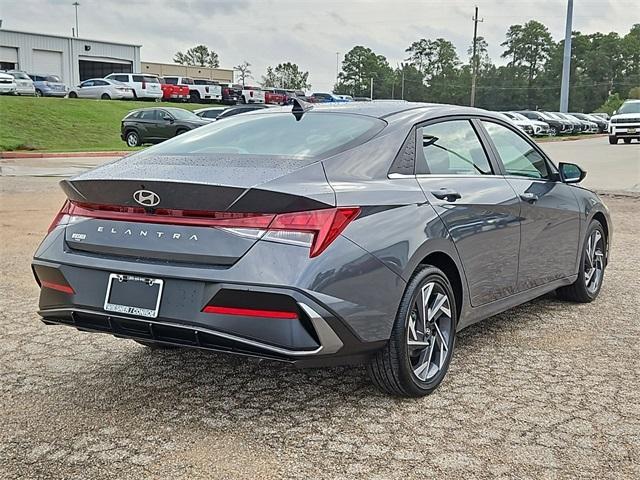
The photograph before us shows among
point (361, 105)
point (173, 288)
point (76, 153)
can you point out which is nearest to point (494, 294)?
point (361, 105)

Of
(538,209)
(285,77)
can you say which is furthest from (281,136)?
(285,77)

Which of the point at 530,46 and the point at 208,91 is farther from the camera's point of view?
the point at 530,46

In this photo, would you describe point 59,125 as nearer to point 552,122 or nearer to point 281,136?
point 281,136

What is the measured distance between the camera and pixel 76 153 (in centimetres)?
2291

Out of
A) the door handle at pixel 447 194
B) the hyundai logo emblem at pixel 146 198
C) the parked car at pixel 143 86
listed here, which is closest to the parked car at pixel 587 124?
the parked car at pixel 143 86

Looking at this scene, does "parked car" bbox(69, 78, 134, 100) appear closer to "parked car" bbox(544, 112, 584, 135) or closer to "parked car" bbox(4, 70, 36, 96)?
"parked car" bbox(4, 70, 36, 96)

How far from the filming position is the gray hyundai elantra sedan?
3.21 metres

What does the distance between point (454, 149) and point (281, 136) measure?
1095 millimetres

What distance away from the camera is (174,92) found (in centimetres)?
4503

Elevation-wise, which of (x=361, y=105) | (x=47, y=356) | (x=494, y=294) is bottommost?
(x=47, y=356)

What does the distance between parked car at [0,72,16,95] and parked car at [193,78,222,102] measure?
1219 cm

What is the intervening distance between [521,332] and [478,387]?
3.94 feet

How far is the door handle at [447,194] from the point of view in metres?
4.01

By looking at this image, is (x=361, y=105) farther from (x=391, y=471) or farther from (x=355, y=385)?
(x=391, y=471)
